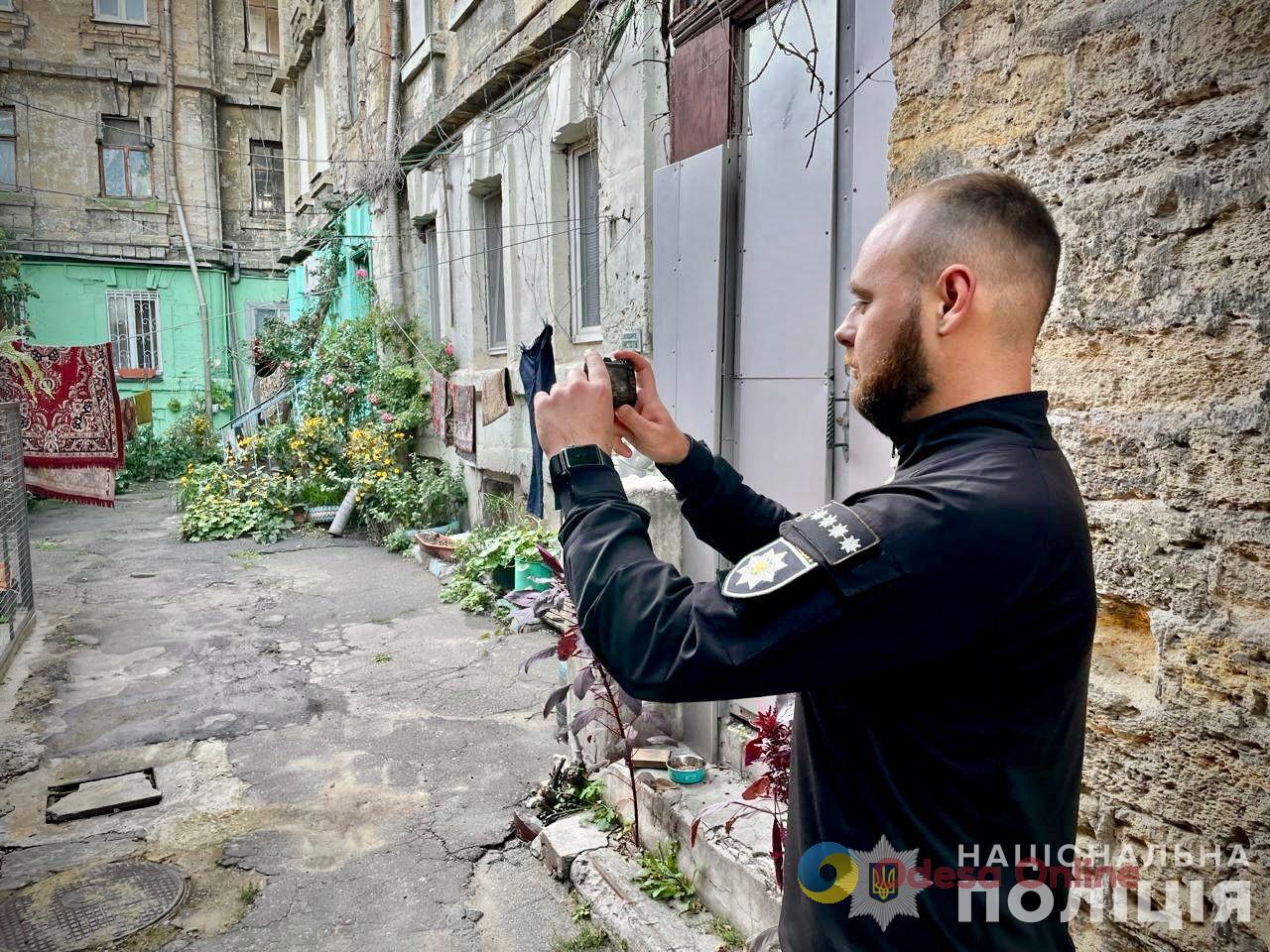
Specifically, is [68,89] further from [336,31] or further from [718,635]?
[718,635]

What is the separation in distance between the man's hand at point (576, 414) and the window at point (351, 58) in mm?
13033

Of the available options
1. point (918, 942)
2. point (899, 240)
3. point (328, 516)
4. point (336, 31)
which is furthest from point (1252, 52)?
point (336, 31)

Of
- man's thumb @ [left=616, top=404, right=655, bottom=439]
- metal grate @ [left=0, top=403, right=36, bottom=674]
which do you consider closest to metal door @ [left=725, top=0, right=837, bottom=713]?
man's thumb @ [left=616, top=404, right=655, bottom=439]

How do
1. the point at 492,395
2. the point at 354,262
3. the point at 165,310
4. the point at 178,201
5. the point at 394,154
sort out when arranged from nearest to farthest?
the point at 492,395 < the point at 394,154 < the point at 354,262 < the point at 178,201 < the point at 165,310

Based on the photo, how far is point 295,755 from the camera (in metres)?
4.80

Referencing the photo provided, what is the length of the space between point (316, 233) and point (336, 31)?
306 cm

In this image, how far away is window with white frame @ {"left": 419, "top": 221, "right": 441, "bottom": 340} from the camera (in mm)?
11047

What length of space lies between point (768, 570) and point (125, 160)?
2102cm

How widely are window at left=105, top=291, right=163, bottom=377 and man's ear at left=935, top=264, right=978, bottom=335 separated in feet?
63.9

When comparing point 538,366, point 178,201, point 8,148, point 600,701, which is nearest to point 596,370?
point 538,366

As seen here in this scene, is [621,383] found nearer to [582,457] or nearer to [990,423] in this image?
[582,457]

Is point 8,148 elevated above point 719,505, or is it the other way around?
point 8,148

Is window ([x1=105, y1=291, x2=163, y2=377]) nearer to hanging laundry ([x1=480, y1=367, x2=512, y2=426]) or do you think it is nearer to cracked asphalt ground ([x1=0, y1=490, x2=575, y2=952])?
cracked asphalt ground ([x1=0, y1=490, x2=575, y2=952])

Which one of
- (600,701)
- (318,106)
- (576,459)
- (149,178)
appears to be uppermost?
(318,106)
